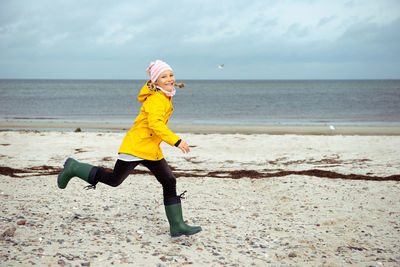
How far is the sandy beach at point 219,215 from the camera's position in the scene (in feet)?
11.3

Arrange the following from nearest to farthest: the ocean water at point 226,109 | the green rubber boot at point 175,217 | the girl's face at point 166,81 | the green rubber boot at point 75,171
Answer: the girl's face at point 166,81 < the green rubber boot at point 175,217 < the green rubber boot at point 75,171 < the ocean water at point 226,109

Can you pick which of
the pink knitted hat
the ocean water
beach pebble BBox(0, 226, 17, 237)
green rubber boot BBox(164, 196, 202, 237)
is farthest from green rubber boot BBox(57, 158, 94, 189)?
the ocean water

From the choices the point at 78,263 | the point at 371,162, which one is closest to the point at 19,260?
the point at 78,263

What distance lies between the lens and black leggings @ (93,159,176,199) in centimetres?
365

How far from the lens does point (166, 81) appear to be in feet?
11.8

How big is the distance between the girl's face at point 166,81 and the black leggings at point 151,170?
0.71m

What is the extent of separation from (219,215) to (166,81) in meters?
1.96

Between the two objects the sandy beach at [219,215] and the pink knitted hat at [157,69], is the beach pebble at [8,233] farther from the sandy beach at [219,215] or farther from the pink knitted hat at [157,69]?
the pink knitted hat at [157,69]

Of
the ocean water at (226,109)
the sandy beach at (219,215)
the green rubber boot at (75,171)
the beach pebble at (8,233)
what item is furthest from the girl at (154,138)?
the ocean water at (226,109)

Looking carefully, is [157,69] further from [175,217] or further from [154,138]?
[175,217]

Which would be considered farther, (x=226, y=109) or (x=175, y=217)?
(x=226, y=109)

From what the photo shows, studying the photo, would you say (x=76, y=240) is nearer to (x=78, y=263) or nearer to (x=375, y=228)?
(x=78, y=263)

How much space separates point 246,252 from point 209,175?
11.7 feet

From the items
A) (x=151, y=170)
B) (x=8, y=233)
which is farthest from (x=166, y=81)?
(x=8, y=233)
